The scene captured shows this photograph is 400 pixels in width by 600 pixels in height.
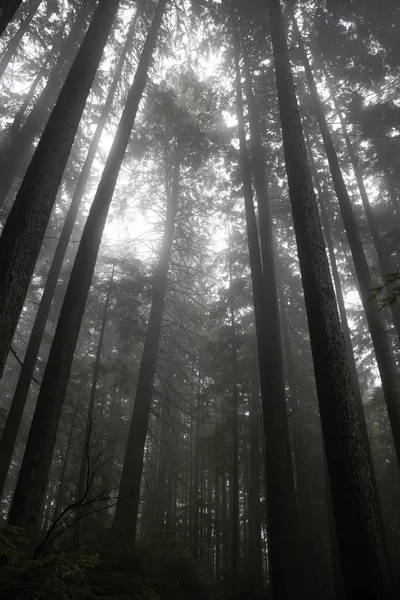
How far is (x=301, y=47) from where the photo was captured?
13.2m

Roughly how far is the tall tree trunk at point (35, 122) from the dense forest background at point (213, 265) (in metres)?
0.09

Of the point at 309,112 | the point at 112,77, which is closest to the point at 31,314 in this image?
the point at 112,77

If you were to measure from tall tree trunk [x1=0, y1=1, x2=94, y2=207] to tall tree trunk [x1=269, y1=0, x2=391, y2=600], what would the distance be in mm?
11699

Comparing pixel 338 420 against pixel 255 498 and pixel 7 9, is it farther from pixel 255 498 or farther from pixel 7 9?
pixel 255 498

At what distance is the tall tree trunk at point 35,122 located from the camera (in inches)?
536

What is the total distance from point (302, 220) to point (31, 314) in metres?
26.8

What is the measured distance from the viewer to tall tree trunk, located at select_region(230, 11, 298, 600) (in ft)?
21.9

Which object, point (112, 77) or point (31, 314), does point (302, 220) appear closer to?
point (112, 77)

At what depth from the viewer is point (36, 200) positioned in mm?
4750

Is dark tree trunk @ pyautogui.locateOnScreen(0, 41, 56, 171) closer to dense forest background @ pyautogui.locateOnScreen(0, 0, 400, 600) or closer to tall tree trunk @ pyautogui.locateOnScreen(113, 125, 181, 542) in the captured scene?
dense forest background @ pyautogui.locateOnScreen(0, 0, 400, 600)

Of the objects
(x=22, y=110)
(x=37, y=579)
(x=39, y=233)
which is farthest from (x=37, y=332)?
(x=22, y=110)

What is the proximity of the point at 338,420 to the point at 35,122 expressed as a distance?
15683mm

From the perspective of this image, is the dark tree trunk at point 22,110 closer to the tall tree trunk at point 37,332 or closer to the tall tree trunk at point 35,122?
the tall tree trunk at point 35,122

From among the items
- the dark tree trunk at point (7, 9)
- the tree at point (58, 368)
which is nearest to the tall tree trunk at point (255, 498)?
the tree at point (58, 368)
